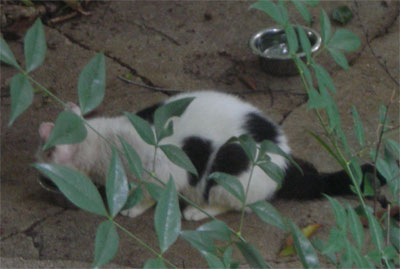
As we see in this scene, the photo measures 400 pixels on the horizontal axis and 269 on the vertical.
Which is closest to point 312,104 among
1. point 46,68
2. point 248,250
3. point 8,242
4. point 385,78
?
point 248,250

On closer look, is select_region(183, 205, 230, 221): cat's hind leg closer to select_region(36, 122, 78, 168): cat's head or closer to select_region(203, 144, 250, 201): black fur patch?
select_region(203, 144, 250, 201): black fur patch

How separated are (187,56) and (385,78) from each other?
1251 mm

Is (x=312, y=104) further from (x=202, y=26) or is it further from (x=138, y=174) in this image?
(x=202, y=26)

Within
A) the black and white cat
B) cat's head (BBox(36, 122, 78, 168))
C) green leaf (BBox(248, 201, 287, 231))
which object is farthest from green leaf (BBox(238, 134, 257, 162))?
cat's head (BBox(36, 122, 78, 168))

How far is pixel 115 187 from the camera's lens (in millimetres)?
939

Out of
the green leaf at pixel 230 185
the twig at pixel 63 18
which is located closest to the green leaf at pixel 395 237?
the green leaf at pixel 230 185

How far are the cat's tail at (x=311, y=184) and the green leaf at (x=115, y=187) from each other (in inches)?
67.0

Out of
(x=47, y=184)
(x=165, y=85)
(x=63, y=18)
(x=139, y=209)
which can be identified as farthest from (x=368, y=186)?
(x=63, y=18)

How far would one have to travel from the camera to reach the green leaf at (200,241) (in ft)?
3.37

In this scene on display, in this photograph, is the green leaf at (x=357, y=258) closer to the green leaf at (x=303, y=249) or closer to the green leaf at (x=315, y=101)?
the green leaf at (x=303, y=249)

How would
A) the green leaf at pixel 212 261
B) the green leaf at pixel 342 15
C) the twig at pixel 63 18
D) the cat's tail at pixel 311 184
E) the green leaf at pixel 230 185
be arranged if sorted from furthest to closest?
the twig at pixel 63 18 → the green leaf at pixel 342 15 → the cat's tail at pixel 311 184 → the green leaf at pixel 230 185 → the green leaf at pixel 212 261

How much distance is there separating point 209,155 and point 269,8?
1.34 m

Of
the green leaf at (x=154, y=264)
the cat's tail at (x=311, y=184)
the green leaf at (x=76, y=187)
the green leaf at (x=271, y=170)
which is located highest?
the green leaf at (x=76, y=187)

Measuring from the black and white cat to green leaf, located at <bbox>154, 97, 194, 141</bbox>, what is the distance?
127 centimetres
